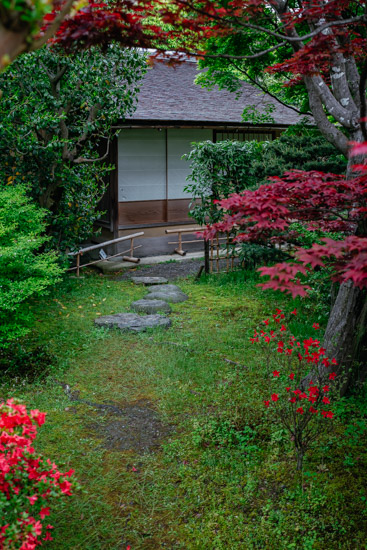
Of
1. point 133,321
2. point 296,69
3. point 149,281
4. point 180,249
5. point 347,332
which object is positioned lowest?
point 133,321

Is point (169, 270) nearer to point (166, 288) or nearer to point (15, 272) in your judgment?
point (166, 288)

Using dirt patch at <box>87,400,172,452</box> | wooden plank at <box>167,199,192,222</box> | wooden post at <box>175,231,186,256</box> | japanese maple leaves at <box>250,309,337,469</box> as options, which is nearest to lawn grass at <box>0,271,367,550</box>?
dirt patch at <box>87,400,172,452</box>

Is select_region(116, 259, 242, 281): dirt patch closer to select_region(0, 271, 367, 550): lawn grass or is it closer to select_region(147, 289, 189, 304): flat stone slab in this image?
select_region(147, 289, 189, 304): flat stone slab

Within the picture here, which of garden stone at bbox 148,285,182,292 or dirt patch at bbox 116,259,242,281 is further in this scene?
dirt patch at bbox 116,259,242,281

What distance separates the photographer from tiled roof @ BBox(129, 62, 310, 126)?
1448cm

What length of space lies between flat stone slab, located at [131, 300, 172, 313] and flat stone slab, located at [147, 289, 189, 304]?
479 mm

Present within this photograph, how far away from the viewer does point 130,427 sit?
5309 mm

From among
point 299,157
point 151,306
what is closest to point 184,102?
point 299,157

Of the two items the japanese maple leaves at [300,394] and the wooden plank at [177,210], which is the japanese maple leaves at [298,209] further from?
the wooden plank at [177,210]

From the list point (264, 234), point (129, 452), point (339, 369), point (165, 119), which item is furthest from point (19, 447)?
point (165, 119)

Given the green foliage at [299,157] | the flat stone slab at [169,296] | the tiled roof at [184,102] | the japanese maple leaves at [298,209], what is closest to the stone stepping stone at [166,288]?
the flat stone slab at [169,296]

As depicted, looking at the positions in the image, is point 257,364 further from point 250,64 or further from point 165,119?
point 165,119

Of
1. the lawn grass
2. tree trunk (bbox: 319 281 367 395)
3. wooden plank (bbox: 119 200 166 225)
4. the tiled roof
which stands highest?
the tiled roof

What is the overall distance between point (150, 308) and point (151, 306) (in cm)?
6
